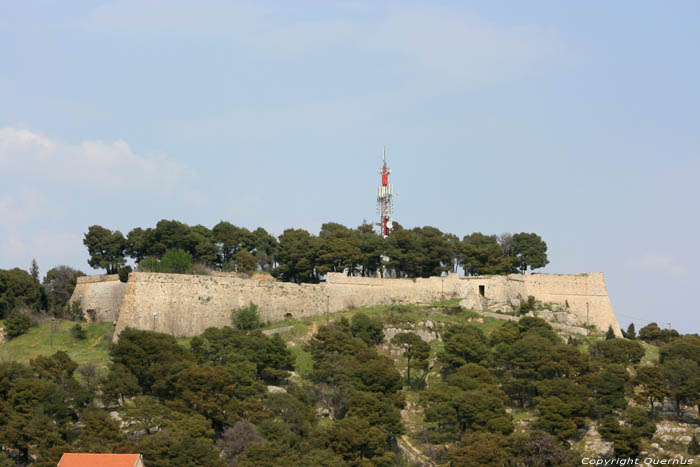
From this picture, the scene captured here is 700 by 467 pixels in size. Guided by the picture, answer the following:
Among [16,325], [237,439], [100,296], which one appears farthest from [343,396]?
[16,325]

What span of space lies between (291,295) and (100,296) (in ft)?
36.5

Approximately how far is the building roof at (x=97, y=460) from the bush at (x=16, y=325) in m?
17.5

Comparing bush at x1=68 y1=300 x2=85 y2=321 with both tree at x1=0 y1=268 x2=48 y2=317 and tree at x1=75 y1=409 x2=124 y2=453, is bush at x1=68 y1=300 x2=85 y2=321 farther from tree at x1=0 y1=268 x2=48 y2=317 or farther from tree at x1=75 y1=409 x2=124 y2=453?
tree at x1=75 y1=409 x2=124 y2=453

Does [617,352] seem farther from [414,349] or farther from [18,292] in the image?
[18,292]

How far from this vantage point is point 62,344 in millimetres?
48531

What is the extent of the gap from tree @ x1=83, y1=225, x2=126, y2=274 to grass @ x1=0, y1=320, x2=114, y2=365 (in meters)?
9.09

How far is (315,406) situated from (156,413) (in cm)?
765

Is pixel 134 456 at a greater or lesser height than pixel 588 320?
lesser

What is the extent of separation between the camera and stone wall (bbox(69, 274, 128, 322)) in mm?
53344

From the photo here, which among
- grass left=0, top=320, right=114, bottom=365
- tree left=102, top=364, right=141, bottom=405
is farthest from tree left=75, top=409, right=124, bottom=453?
grass left=0, top=320, right=114, bottom=365

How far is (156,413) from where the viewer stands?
38188 millimetres

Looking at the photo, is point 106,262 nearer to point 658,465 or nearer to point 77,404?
point 77,404

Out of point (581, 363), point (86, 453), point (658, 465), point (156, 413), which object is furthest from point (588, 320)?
point (86, 453)

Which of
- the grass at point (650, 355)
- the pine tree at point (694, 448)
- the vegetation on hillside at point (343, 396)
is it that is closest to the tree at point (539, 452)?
the vegetation on hillside at point (343, 396)
